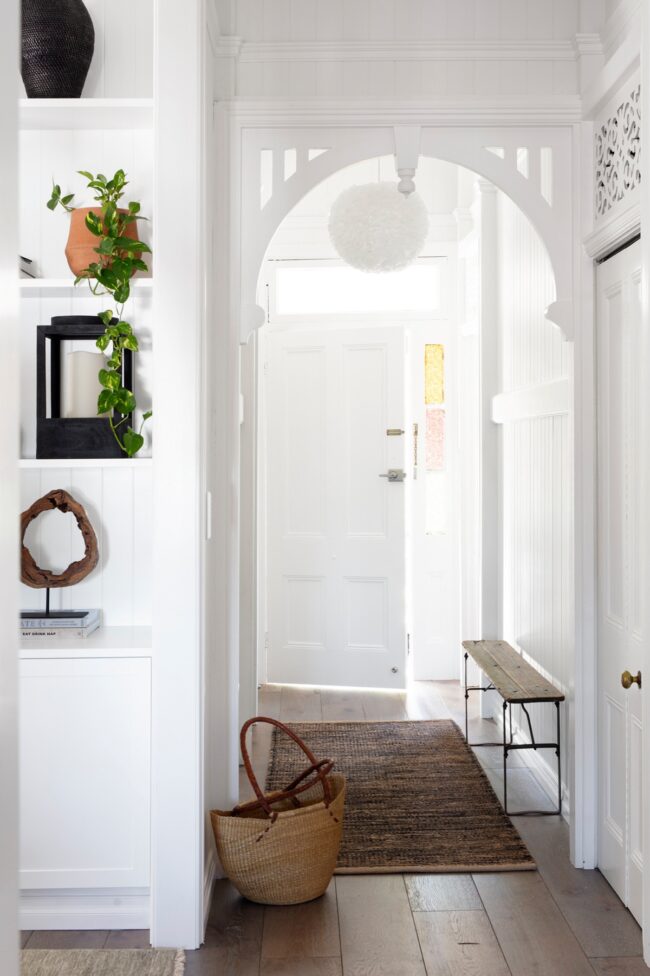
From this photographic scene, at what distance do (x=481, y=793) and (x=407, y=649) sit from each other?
6.08 ft

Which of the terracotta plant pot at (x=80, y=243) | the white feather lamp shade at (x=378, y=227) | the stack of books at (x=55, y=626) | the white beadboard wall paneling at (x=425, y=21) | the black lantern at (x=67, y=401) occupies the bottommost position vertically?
the stack of books at (x=55, y=626)

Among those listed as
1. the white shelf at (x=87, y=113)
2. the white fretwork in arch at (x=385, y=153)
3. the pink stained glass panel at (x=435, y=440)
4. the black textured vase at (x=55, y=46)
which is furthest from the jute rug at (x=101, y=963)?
the pink stained glass panel at (x=435, y=440)

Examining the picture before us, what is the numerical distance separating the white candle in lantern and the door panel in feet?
5.23

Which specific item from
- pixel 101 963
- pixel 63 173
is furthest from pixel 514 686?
pixel 63 173

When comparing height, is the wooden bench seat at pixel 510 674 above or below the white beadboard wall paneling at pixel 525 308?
below

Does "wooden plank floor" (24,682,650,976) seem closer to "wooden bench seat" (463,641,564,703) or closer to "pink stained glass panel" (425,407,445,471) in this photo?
"wooden bench seat" (463,641,564,703)

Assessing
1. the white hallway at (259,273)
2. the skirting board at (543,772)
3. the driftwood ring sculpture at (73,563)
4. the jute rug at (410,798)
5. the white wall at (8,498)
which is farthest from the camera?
the skirting board at (543,772)

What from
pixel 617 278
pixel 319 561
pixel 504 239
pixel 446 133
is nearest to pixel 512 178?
pixel 446 133

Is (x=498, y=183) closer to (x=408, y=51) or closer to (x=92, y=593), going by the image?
(x=408, y=51)

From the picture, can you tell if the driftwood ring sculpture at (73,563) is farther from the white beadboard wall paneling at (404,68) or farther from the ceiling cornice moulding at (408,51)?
the ceiling cornice moulding at (408,51)

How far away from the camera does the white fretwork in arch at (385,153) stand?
10.1 feet

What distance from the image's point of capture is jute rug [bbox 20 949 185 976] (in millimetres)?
1515

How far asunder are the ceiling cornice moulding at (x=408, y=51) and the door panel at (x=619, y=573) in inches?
30.3

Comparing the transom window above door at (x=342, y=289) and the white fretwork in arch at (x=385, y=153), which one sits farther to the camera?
the transom window above door at (x=342, y=289)
